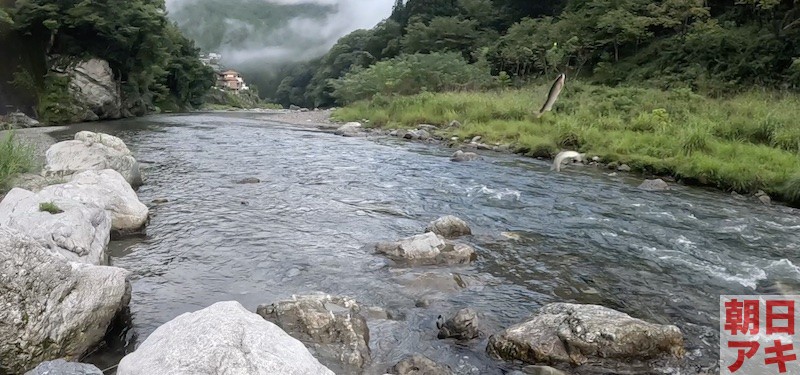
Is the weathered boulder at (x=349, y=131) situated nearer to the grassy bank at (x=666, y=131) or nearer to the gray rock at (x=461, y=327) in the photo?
the grassy bank at (x=666, y=131)

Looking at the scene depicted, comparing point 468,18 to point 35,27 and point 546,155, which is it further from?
point 546,155

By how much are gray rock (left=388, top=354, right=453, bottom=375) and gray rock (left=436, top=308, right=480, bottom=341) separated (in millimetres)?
567

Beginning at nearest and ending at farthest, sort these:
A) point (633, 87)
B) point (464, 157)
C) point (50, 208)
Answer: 1. point (50, 208)
2. point (464, 157)
3. point (633, 87)

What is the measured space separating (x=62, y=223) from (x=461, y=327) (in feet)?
14.2

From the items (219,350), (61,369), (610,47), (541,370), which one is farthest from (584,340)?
(610,47)

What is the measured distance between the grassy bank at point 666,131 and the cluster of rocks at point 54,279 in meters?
11.8

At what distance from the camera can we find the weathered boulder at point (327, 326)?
14.1ft

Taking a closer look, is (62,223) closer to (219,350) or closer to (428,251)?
(219,350)

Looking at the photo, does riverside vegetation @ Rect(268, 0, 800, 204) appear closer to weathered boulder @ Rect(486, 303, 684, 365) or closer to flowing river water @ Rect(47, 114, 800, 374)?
flowing river water @ Rect(47, 114, 800, 374)

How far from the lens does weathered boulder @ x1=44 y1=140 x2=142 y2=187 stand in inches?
373

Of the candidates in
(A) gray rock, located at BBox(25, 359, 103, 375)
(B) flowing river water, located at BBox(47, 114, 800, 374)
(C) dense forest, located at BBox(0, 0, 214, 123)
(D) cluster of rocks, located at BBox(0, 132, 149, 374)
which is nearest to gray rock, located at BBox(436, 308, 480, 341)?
(B) flowing river water, located at BBox(47, 114, 800, 374)

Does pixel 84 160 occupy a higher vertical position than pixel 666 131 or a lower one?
lower

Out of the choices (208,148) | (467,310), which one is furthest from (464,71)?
(467,310)

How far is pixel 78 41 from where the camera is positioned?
31.5 meters
